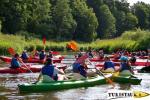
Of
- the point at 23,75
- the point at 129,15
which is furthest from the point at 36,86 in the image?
the point at 129,15

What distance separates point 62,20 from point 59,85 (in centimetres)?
6497

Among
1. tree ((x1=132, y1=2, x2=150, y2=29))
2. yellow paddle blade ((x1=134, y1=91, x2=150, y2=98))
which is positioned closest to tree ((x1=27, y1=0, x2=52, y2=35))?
tree ((x1=132, y1=2, x2=150, y2=29))

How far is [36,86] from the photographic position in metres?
17.4

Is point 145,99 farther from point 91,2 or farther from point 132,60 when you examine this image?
point 91,2

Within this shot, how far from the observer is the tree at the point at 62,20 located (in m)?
82.7

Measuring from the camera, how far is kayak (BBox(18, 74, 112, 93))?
56.6 ft

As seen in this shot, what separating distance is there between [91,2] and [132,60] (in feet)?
249

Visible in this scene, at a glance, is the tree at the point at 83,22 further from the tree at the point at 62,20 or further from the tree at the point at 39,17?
the tree at the point at 39,17

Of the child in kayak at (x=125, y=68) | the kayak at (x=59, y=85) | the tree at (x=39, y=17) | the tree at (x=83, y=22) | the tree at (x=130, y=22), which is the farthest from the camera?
the tree at (x=130, y=22)

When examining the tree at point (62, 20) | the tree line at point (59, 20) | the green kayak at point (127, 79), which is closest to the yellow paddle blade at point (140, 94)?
the green kayak at point (127, 79)

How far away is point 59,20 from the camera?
275 ft

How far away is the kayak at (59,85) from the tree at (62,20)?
6158cm

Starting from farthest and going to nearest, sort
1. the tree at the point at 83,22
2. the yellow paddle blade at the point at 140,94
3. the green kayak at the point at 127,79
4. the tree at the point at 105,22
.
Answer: the tree at the point at 105,22 < the tree at the point at 83,22 < the green kayak at the point at 127,79 < the yellow paddle blade at the point at 140,94

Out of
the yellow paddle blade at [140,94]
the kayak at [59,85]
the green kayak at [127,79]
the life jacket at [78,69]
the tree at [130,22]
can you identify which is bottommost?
the green kayak at [127,79]
